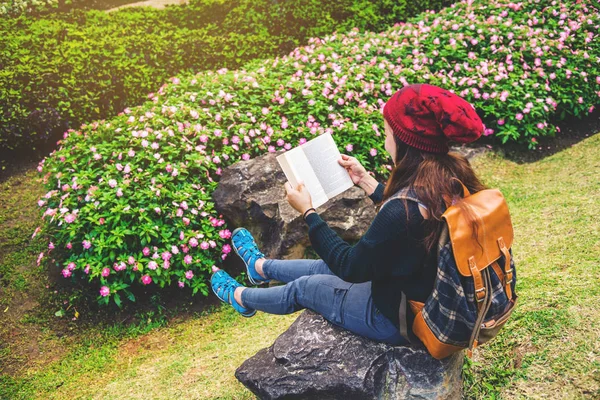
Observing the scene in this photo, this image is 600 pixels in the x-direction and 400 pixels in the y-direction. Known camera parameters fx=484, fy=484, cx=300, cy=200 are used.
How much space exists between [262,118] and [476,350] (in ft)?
9.29

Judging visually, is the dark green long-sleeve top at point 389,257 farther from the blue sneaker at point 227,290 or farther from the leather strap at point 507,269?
the blue sneaker at point 227,290

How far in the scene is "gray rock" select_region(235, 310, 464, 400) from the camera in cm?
227

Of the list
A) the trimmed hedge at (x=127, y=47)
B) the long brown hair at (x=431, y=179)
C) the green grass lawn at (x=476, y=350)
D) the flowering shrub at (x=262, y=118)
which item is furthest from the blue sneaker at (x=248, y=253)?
the trimmed hedge at (x=127, y=47)

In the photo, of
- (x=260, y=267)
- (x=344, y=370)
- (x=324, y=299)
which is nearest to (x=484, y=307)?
(x=344, y=370)

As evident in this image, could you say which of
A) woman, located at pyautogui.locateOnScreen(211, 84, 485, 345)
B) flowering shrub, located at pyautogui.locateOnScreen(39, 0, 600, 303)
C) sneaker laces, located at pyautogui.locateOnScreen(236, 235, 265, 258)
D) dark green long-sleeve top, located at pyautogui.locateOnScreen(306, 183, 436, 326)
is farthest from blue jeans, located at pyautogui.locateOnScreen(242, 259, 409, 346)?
flowering shrub, located at pyautogui.locateOnScreen(39, 0, 600, 303)

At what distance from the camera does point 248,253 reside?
3398mm

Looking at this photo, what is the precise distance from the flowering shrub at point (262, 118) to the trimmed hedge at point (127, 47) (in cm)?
80

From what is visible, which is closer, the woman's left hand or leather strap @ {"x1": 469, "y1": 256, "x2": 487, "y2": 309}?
leather strap @ {"x1": 469, "y1": 256, "x2": 487, "y2": 309}

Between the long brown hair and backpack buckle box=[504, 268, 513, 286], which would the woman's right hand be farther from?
backpack buckle box=[504, 268, 513, 286]

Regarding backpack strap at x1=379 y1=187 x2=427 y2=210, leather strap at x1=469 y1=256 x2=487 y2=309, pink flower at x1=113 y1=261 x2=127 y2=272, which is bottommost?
pink flower at x1=113 y1=261 x2=127 y2=272

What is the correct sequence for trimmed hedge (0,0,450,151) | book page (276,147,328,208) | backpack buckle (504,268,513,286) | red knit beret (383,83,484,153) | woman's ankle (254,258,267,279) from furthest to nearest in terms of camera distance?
trimmed hedge (0,0,450,151)
woman's ankle (254,258,267,279)
book page (276,147,328,208)
backpack buckle (504,268,513,286)
red knit beret (383,83,484,153)

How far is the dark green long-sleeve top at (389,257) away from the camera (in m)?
1.93

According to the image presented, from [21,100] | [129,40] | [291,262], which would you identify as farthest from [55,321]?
[129,40]

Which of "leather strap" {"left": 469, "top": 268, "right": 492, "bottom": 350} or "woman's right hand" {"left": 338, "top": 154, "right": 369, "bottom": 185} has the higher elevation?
"woman's right hand" {"left": 338, "top": 154, "right": 369, "bottom": 185}
